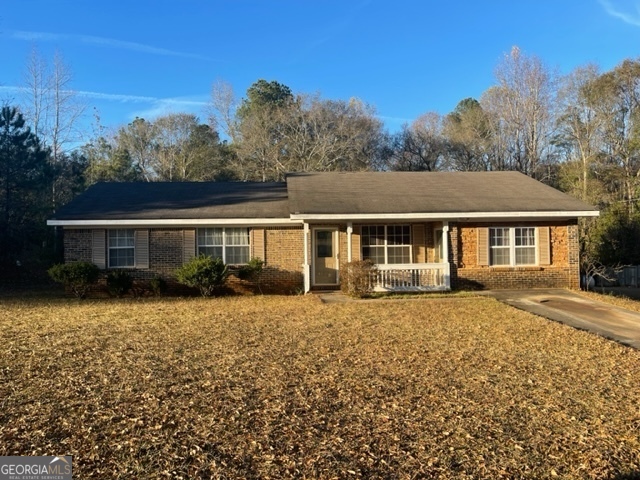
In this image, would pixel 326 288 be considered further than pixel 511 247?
Yes

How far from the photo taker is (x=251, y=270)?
15.1 meters

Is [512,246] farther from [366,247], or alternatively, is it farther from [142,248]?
[142,248]

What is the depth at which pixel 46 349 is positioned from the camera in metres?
7.36

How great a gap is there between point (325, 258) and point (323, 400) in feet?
36.2

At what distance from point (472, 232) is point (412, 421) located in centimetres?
1166

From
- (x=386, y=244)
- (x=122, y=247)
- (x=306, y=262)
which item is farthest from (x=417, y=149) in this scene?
(x=122, y=247)

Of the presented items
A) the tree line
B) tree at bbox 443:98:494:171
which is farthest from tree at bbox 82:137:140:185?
tree at bbox 443:98:494:171

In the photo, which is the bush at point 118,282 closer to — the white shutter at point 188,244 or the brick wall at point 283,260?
the white shutter at point 188,244

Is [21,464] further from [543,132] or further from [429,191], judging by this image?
[543,132]

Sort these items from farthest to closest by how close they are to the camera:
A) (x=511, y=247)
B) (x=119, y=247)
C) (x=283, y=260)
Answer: (x=283, y=260) < (x=511, y=247) < (x=119, y=247)

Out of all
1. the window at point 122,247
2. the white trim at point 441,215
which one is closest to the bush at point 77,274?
the window at point 122,247

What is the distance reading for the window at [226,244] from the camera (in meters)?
15.6

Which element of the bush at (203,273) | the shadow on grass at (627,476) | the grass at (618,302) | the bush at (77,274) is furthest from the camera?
the bush at (203,273)

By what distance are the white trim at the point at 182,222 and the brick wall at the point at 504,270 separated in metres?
5.05
